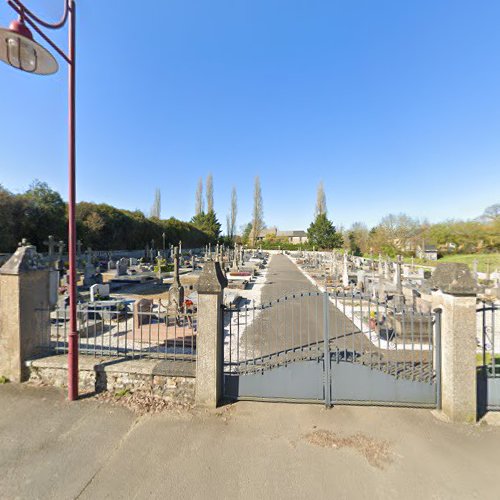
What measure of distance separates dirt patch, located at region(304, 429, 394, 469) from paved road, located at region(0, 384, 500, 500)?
13 millimetres

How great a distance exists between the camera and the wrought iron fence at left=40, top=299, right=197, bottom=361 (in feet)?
16.9

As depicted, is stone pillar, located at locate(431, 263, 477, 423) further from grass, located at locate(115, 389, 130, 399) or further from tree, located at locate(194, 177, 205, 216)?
tree, located at locate(194, 177, 205, 216)

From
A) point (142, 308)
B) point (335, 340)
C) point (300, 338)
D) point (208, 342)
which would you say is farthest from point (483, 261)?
point (208, 342)

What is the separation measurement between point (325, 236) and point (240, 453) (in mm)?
64373

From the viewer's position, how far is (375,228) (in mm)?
56781

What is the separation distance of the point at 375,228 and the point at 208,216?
43789mm

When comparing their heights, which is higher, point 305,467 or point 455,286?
point 455,286

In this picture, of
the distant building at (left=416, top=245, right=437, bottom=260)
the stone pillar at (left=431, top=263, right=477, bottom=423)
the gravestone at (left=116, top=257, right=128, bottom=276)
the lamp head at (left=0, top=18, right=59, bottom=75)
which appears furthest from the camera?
the distant building at (left=416, top=245, right=437, bottom=260)

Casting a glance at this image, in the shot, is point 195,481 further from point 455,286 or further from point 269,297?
point 269,297

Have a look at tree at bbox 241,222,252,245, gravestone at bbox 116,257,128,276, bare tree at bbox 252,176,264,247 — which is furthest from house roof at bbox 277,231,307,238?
gravestone at bbox 116,257,128,276

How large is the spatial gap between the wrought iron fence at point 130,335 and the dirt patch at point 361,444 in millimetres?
2344

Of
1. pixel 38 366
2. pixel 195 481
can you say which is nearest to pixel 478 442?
pixel 195 481

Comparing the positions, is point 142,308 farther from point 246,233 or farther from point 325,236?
point 246,233

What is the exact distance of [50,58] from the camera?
373cm
